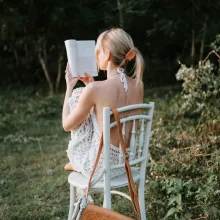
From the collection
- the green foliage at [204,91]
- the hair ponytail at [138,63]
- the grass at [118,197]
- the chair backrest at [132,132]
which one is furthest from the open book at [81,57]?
the green foliage at [204,91]

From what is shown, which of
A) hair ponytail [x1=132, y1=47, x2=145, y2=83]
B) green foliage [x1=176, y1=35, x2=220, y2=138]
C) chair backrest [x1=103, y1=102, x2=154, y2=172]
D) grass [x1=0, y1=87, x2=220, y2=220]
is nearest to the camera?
chair backrest [x1=103, y1=102, x2=154, y2=172]

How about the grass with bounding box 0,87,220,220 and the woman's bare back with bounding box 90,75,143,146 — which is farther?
the grass with bounding box 0,87,220,220

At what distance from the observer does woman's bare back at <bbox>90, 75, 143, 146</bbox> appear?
95.9 inches

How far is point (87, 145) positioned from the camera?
8.57 ft

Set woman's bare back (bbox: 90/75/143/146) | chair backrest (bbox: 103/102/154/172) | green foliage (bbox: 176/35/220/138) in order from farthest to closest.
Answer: green foliage (bbox: 176/35/220/138) < woman's bare back (bbox: 90/75/143/146) < chair backrest (bbox: 103/102/154/172)

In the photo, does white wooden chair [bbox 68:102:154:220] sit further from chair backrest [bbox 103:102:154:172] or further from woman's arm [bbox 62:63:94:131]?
woman's arm [bbox 62:63:94:131]

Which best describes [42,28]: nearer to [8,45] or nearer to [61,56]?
[61,56]

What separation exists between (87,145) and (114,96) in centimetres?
A: 36

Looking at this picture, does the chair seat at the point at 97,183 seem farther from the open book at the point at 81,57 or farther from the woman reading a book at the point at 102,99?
the open book at the point at 81,57

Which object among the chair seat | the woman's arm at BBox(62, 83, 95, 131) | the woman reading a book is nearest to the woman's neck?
the woman reading a book

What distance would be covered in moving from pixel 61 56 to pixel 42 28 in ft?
2.29

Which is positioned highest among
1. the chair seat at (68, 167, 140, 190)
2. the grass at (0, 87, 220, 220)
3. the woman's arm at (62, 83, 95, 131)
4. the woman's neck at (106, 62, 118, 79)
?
the woman's neck at (106, 62, 118, 79)

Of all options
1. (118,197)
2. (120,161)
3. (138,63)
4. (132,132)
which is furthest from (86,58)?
(118,197)

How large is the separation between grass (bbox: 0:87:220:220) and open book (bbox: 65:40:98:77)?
1.13 meters
